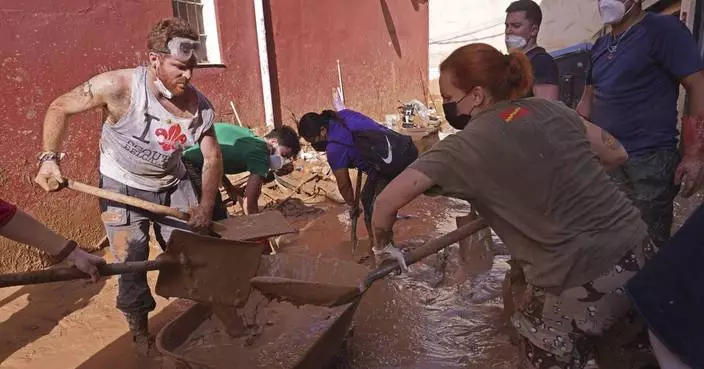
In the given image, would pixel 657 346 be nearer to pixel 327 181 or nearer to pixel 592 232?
pixel 592 232

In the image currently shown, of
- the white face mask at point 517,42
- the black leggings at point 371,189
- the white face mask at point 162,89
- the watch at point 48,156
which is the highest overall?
the white face mask at point 517,42

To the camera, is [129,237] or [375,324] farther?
[375,324]

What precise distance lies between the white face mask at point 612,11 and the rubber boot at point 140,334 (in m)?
3.33

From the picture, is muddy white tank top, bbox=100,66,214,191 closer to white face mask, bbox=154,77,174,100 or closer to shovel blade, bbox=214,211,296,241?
white face mask, bbox=154,77,174,100

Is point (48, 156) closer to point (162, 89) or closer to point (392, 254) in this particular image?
point (162, 89)

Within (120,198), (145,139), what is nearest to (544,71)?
(145,139)

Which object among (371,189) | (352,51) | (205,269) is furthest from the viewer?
(352,51)

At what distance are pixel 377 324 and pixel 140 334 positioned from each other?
1.55 metres

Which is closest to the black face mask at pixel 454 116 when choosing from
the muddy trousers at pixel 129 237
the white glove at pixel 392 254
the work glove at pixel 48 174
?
the white glove at pixel 392 254

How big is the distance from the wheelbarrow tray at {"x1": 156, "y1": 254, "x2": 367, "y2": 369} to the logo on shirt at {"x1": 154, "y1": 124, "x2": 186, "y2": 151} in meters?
0.88

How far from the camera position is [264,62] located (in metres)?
7.55

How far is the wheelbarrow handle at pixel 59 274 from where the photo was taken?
1.90m

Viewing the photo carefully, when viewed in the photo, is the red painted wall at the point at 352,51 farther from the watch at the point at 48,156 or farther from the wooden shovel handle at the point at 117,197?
the watch at the point at 48,156

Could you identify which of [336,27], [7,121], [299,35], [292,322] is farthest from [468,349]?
[336,27]
